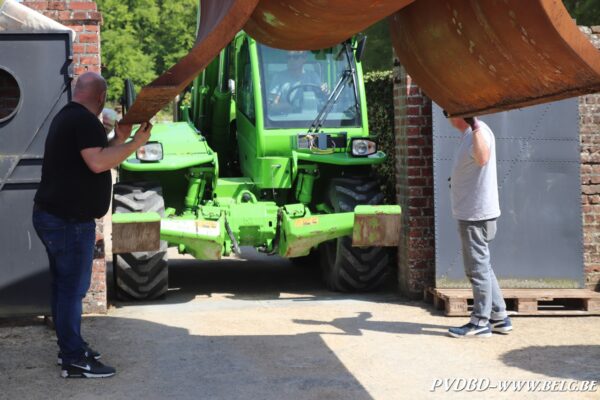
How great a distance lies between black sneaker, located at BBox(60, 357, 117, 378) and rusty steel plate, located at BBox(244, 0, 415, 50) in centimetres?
255

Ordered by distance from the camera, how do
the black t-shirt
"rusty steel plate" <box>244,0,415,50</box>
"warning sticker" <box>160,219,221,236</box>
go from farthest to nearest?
"warning sticker" <box>160,219,221,236</box>, the black t-shirt, "rusty steel plate" <box>244,0,415,50</box>

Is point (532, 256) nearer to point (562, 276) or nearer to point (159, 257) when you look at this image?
point (562, 276)

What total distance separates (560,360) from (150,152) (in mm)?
4022

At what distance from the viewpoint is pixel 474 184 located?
653 centimetres

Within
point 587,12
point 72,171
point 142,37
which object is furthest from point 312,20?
point 142,37

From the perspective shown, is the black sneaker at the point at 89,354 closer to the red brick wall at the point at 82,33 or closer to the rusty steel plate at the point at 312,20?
the red brick wall at the point at 82,33

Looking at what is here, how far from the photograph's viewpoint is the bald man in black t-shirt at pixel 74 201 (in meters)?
5.45

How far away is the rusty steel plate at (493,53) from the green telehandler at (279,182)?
3.32m

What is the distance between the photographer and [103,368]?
5680 mm

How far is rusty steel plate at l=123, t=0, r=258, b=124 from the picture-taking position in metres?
3.31

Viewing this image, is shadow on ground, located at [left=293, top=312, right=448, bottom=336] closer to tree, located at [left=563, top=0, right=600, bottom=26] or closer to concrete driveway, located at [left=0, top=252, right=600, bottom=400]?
concrete driveway, located at [left=0, top=252, right=600, bottom=400]

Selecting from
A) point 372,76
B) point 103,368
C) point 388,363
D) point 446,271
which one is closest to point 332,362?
point 388,363

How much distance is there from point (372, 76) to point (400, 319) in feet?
12.8

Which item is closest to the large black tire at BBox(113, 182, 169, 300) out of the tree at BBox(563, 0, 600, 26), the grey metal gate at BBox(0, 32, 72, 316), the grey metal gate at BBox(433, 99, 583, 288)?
the grey metal gate at BBox(0, 32, 72, 316)
